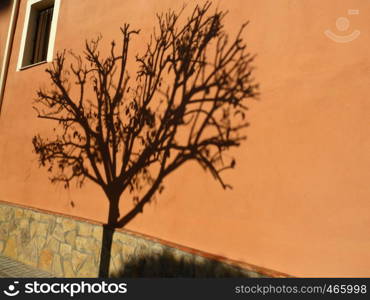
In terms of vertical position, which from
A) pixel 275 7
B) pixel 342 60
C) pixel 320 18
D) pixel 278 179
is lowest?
pixel 278 179

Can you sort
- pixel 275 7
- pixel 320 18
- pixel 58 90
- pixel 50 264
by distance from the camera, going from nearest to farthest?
pixel 320 18 < pixel 275 7 < pixel 50 264 < pixel 58 90

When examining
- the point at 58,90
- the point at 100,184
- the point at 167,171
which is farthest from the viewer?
the point at 58,90

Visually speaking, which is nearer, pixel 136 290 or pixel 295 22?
pixel 295 22

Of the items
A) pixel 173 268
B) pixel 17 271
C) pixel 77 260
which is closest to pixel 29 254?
pixel 17 271

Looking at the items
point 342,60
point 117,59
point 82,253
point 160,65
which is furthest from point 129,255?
point 342,60

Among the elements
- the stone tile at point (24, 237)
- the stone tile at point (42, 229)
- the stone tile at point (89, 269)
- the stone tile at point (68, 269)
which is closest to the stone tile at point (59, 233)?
the stone tile at point (42, 229)

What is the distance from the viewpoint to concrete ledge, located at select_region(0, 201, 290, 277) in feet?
12.7

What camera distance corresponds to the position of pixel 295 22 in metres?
3.83

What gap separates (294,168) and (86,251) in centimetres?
354

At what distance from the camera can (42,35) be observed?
7855 millimetres

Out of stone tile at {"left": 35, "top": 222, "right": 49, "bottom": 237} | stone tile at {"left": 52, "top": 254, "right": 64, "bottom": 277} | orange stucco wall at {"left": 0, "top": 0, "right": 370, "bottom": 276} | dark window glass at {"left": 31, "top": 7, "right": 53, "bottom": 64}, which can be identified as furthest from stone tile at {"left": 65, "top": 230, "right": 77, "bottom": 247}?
dark window glass at {"left": 31, "top": 7, "right": 53, "bottom": 64}

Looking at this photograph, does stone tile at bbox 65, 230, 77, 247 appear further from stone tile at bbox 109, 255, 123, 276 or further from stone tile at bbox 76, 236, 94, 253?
stone tile at bbox 109, 255, 123, 276

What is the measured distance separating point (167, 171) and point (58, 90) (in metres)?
3.31

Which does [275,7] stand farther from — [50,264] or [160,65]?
[50,264]
